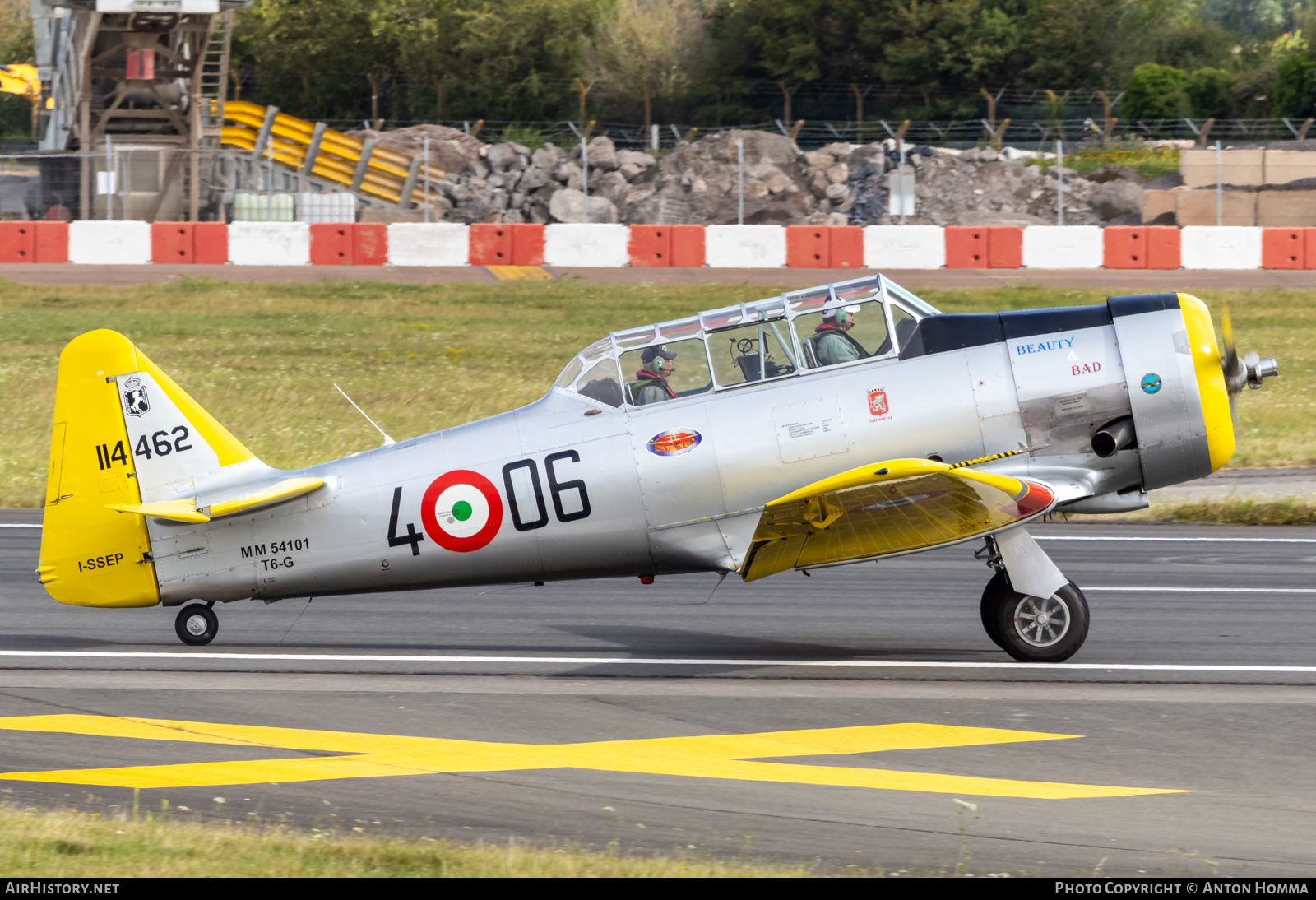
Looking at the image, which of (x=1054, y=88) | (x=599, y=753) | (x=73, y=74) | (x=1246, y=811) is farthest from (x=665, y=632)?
(x=1054, y=88)

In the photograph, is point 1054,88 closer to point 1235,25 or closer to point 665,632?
point 1235,25

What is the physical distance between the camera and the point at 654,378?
10.6 metres

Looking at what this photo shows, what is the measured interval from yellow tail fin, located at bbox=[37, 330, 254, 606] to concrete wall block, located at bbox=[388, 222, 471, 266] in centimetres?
2236

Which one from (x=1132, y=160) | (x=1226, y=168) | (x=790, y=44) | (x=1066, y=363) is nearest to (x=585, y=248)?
(x=1226, y=168)

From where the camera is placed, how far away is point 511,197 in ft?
146

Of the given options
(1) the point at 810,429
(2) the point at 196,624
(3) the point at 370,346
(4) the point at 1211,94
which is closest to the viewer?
(1) the point at 810,429

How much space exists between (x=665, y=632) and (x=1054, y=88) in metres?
60.3

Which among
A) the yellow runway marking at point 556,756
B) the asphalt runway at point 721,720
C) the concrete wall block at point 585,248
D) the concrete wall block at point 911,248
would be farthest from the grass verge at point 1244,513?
the concrete wall block at point 585,248

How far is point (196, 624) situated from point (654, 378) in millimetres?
3964

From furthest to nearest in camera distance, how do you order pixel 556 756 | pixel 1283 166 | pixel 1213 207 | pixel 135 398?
pixel 1283 166
pixel 1213 207
pixel 135 398
pixel 556 756

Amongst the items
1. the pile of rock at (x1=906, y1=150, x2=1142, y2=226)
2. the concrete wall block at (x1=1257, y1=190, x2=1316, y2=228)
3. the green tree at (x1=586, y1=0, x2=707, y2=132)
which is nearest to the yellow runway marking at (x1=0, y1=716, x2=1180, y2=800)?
the pile of rock at (x1=906, y1=150, x2=1142, y2=226)

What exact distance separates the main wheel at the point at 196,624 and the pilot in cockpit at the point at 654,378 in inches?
144

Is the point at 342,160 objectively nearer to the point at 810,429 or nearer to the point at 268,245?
the point at 268,245

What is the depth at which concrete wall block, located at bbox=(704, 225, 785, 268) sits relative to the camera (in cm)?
3272
